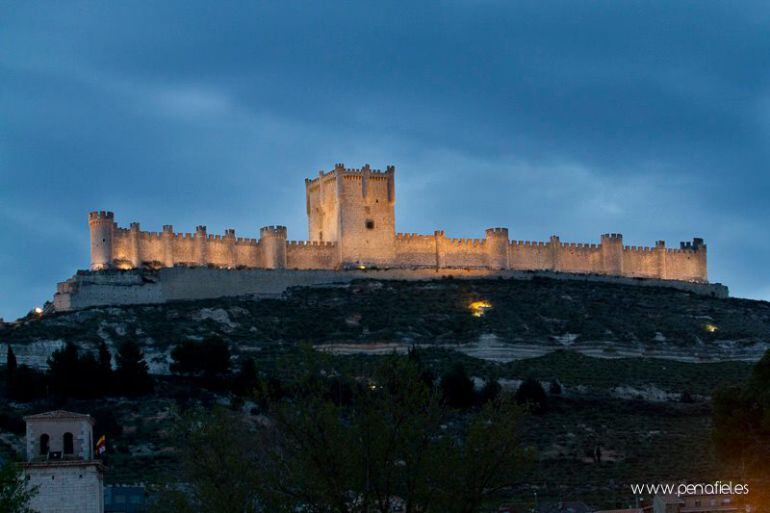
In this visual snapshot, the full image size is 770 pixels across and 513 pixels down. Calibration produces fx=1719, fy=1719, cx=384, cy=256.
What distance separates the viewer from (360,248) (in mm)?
77562

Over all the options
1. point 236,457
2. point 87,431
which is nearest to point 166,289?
point 87,431

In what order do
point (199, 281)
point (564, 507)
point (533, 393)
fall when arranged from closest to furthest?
1. point (564, 507)
2. point (533, 393)
3. point (199, 281)

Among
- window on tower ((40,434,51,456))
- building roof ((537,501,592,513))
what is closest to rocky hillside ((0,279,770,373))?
building roof ((537,501,592,513))

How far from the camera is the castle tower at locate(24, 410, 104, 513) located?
1211 inches

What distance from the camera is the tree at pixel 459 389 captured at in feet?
187

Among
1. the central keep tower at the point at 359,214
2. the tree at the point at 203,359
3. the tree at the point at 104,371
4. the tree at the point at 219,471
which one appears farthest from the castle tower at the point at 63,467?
the central keep tower at the point at 359,214

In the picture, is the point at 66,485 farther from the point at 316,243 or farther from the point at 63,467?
the point at 316,243

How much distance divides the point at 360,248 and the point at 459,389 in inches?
824

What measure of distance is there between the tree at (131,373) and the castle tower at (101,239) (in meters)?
13.9

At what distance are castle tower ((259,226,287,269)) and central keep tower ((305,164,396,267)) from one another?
9.15ft

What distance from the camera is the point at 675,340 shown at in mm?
72750

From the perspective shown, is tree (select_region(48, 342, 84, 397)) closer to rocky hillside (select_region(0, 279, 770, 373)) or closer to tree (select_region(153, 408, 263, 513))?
rocky hillside (select_region(0, 279, 770, 373))

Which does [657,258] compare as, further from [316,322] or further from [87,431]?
[87,431]

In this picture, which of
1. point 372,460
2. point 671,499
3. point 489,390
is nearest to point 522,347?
point 489,390
